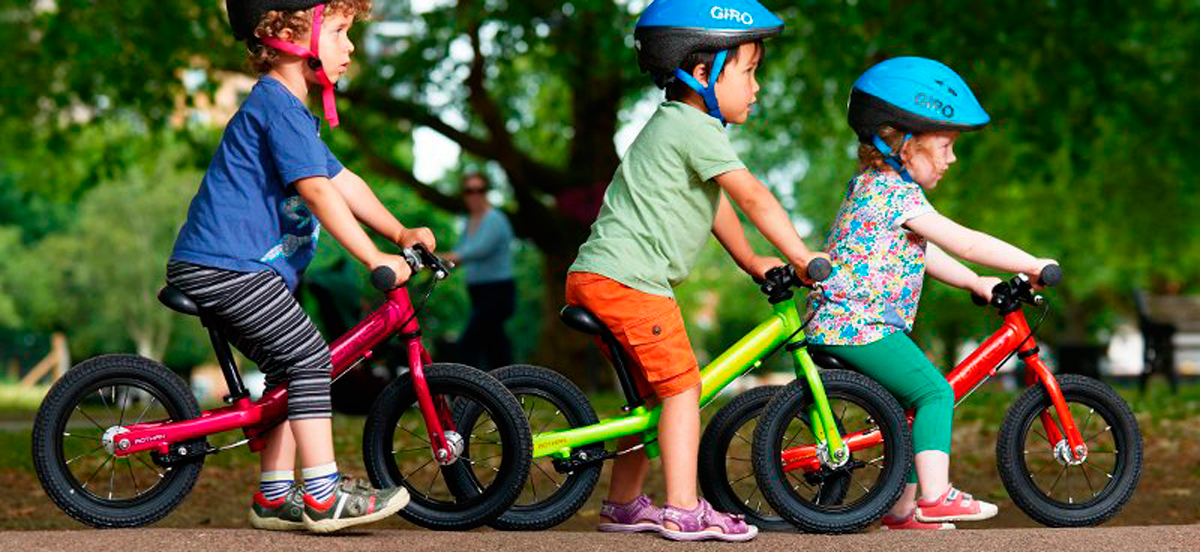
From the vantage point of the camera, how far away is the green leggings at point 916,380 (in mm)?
4984

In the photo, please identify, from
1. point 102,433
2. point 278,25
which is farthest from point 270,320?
point 278,25

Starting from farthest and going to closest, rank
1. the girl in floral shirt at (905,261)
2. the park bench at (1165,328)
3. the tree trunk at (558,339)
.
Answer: the tree trunk at (558,339), the park bench at (1165,328), the girl in floral shirt at (905,261)

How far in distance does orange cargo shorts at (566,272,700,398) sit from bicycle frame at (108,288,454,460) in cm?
56

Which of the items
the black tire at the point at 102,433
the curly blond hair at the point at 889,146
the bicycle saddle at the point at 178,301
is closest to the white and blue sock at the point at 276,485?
the black tire at the point at 102,433

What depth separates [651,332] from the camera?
4.66m

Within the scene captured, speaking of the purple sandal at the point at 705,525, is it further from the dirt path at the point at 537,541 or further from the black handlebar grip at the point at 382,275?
the black handlebar grip at the point at 382,275

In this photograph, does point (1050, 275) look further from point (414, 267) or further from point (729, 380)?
point (414, 267)

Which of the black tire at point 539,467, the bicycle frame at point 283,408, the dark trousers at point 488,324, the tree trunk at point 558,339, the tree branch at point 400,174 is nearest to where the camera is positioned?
the bicycle frame at point 283,408

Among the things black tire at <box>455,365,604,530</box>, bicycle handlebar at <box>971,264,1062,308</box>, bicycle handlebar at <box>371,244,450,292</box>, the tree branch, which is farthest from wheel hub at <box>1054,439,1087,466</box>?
the tree branch

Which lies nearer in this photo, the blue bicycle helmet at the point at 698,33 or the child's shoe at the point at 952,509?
the blue bicycle helmet at the point at 698,33

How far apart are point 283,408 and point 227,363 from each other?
21cm

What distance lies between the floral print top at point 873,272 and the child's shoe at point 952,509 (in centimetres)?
54

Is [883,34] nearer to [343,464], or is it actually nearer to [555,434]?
[343,464]

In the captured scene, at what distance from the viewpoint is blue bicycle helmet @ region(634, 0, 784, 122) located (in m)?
4.75
